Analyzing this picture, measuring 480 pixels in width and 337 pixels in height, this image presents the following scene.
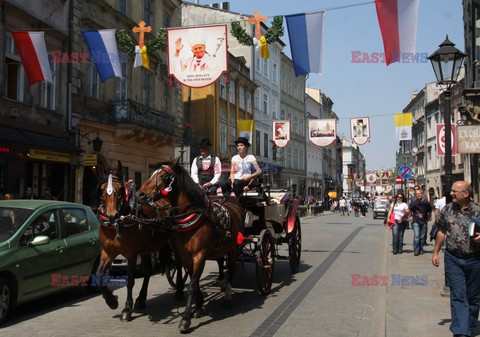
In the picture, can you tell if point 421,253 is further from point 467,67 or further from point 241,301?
point 467,67

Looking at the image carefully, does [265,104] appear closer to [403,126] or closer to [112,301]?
[403,126]

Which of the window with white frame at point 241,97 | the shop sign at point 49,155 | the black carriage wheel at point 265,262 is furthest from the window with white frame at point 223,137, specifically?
the black carriage wheel at point 265,262

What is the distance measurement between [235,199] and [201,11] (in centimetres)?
3572

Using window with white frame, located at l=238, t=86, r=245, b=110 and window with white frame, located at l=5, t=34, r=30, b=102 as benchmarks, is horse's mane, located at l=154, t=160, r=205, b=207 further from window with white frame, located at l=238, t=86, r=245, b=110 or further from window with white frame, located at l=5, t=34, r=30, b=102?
window with white frame, located at l=238, t=86, r=245, b=110

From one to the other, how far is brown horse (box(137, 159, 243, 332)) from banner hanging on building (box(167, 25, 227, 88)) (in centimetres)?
664

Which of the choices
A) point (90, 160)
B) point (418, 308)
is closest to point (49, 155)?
point (90, 160)

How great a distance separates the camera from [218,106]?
35750 mm

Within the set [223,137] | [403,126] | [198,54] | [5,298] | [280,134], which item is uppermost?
[223,137]

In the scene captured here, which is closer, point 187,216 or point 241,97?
point 187,216

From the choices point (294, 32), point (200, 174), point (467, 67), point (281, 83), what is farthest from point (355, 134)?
point (281, 83)

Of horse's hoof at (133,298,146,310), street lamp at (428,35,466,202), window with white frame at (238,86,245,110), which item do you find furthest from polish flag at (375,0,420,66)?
window with white frame at (238,86,245,110)

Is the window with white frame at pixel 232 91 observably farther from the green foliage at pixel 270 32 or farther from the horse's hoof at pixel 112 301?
the horse's hoof at pixel 112 301

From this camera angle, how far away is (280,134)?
31828 millimetres

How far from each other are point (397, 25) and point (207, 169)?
596 cm
